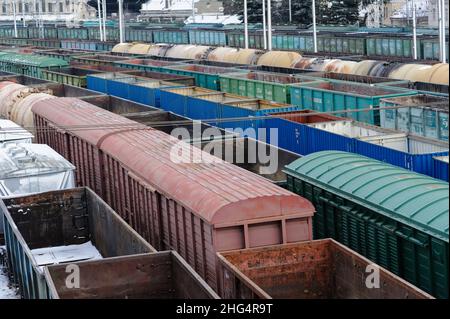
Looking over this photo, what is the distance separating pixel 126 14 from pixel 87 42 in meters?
61.1

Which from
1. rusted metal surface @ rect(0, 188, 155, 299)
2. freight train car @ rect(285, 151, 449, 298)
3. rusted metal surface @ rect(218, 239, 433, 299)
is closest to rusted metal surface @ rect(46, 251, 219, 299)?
rusted metal surface @ rect(218, 239, 433, 299)

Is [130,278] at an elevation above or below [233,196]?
below

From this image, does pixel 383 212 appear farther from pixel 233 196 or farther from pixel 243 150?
pixel 243 150

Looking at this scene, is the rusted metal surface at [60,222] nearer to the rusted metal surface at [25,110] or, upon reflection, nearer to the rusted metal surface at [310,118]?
the rusted metal surface at [310,118]

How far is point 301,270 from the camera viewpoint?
13.7 m

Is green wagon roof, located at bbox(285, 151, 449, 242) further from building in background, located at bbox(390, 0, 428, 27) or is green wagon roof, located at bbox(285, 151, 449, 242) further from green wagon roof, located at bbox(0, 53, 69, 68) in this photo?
building in background, located at bbox(390, 0, 428, 27)

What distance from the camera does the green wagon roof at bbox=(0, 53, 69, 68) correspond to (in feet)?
175

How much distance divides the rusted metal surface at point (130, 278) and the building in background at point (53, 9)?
14911cm

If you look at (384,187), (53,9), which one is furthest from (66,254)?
(53,9)

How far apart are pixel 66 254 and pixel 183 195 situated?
5.73 metres

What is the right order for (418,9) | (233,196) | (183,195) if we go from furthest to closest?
(418,9), (183,195), (233,196)

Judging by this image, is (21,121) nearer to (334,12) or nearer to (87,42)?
(87,42)

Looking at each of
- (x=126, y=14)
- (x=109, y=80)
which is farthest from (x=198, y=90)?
(x=126, y=14)

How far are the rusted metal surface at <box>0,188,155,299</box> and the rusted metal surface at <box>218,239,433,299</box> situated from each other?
443 cm
